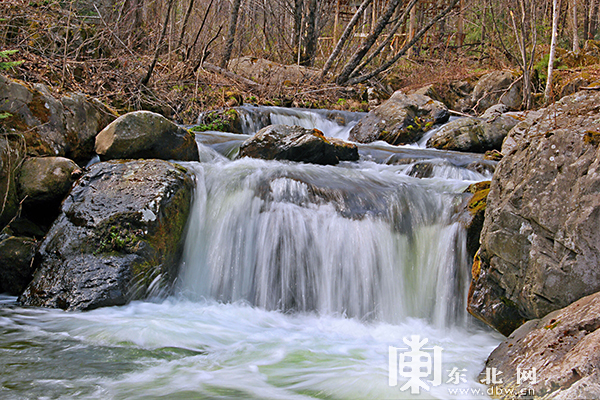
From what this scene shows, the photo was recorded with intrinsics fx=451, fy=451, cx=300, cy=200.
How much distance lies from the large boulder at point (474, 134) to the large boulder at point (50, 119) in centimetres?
678

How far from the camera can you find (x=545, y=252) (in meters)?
3.24

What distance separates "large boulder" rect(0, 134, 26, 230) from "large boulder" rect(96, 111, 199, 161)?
Result: 3.11 ft

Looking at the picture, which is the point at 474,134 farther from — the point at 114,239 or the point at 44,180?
the point at 44,180

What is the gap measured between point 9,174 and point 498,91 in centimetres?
1368

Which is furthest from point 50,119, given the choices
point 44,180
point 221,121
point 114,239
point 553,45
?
point 553,45

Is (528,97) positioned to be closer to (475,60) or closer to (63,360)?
(475,60)

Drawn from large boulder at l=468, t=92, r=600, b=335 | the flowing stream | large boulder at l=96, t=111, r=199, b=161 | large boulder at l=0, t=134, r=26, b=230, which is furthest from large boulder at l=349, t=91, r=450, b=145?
large boulder at l=0, t=134, r=26, b=230

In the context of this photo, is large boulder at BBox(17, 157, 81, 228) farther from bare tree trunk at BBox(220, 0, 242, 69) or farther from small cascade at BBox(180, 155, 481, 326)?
bare tree trunk at BBox(220, 0, 242, 69)

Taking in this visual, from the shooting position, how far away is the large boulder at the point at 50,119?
5.21 m

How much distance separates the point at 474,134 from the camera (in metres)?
9.41

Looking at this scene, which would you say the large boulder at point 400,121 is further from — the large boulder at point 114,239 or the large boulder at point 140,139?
the large boulder at point 114,239

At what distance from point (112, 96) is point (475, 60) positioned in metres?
15.3

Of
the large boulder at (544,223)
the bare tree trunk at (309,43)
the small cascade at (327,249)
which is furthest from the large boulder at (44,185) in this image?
the bare tree trunk at (309,43)

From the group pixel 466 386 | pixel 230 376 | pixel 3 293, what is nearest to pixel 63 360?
pixel 230 376
